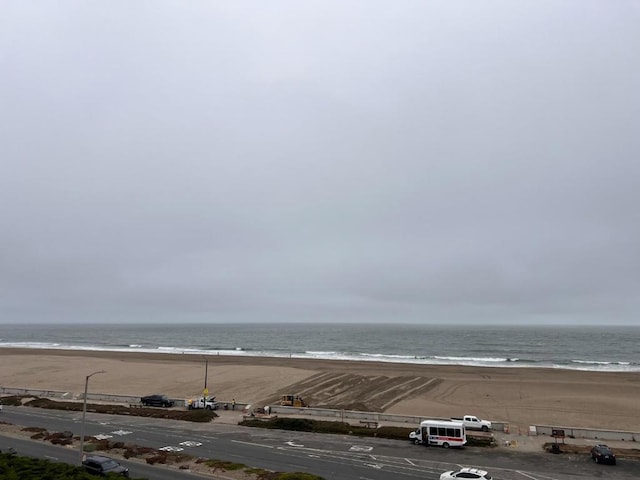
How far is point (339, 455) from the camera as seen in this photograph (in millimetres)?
32062

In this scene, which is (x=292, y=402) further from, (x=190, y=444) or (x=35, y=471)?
(x=35, y=471)

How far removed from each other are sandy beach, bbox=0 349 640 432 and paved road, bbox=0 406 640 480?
13.9 metres

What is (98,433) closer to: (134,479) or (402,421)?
(134,479)

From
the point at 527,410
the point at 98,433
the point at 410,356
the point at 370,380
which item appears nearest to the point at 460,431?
the point at 527,410

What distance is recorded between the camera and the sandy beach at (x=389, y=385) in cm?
4953

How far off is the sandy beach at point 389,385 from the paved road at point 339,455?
1393cm

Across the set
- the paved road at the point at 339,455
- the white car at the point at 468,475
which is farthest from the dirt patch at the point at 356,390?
the white car at the point at 468,475

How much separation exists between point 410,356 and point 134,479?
96476 mm

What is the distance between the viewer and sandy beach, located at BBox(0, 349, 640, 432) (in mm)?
49531

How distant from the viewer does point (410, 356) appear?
376 feet

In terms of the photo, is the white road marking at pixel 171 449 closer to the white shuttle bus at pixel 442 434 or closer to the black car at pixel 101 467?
the black car at pixel 101 467

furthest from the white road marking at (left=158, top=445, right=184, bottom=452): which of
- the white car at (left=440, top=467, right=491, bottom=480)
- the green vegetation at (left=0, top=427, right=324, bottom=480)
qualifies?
→ the white car at (left=440, top=467, right=491, bottom=480)

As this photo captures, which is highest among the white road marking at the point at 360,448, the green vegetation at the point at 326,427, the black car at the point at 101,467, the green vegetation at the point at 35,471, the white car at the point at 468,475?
the green vegetation at the point at 35,471

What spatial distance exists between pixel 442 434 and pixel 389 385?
30.6 metres
